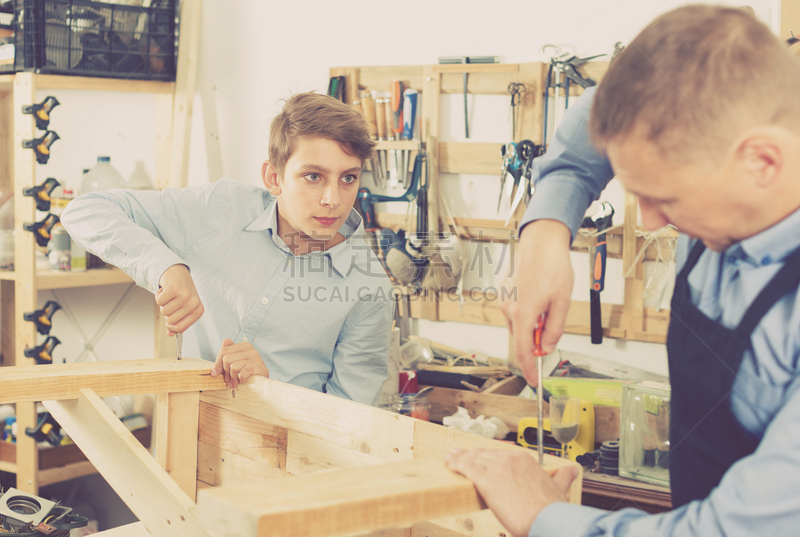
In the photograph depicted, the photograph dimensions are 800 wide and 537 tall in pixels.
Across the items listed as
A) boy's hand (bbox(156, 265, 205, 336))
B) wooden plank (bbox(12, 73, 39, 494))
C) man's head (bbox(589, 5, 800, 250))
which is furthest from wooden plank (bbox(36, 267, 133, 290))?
man's head (bbox(589, 5, 800, 250))

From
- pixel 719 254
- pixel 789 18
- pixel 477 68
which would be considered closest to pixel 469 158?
pixel 477 68

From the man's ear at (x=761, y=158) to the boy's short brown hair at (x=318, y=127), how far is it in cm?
107

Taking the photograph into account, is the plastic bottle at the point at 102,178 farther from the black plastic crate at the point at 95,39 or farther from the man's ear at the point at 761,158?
the man's ear at the point at 761,158

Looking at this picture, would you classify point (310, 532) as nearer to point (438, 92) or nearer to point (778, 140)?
point (778, 140)

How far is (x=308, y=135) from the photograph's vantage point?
5.01 ft

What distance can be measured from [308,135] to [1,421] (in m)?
2.09

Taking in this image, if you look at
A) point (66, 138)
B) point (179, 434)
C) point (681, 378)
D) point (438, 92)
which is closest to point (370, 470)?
point (681, 378)

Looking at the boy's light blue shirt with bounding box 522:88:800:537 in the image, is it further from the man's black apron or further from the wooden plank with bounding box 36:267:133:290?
the wooden plank with bounding box 36:267:133:290

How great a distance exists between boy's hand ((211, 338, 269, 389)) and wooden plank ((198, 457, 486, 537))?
0.54 metres

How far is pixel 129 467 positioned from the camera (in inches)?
37.9

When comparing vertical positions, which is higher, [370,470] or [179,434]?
[370,470]

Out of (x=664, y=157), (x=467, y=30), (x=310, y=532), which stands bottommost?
(x=310, y=532)

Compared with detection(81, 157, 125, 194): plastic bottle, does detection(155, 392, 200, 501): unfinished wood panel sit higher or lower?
lower

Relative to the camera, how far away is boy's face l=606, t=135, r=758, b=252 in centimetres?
57
